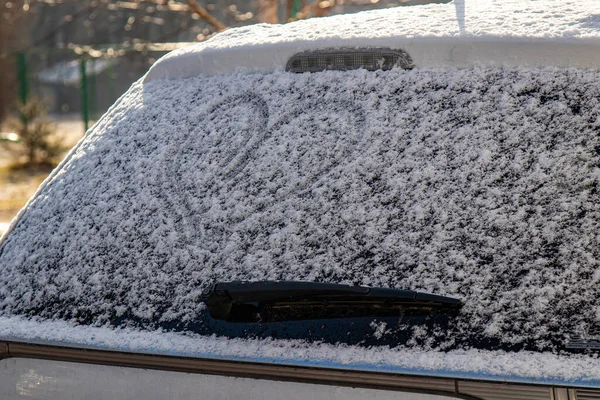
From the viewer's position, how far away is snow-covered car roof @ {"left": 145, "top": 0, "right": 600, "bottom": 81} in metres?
1.62

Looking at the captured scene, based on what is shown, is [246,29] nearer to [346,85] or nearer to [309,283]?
[346,85]

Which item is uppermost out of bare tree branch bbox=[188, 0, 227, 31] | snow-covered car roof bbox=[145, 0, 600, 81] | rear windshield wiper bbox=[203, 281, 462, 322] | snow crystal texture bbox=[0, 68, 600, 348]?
bare tree branch bbox=[188, 0, 227, 31]

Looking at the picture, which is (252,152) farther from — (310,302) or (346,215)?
(310,302)

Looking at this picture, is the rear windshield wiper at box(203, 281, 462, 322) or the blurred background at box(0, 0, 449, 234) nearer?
the rear windshield wiper at box(203, 281, 462, 322)

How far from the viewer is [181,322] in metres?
1.55

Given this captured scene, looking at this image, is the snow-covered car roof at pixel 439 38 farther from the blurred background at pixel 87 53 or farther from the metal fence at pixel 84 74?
the metal fence at pixel 84 74

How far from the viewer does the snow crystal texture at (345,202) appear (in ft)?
4.59

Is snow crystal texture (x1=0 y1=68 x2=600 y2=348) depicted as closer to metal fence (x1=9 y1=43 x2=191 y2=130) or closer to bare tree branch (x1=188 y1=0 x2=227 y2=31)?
bare tree branch (x1=188 y1=0 x2=227 y2=31)

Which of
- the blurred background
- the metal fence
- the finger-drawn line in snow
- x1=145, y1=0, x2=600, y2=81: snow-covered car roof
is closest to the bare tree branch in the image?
the blurred background

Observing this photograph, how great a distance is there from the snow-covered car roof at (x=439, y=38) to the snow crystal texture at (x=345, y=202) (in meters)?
0.04

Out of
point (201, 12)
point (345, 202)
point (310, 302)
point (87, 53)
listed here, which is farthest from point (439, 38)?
point (87, 53)

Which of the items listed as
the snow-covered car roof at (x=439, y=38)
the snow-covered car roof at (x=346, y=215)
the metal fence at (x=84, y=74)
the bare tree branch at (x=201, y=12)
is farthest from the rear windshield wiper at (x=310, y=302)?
the metal fence at (x=84, y=74)

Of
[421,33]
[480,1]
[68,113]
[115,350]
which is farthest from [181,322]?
[68,113]

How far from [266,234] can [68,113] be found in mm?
33251
